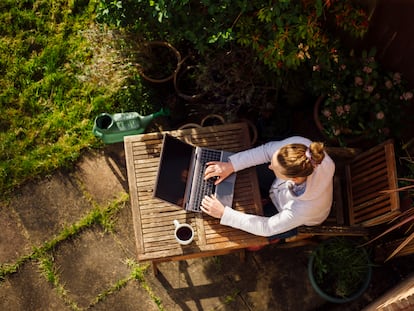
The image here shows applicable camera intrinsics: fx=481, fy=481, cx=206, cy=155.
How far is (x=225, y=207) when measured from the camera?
3115mm

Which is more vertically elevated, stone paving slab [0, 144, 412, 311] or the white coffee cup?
the white coffee cup

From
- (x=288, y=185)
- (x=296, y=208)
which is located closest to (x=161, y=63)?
(x=288, y=185)

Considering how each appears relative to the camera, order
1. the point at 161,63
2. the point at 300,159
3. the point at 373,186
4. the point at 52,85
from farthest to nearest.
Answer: the point at 52,85, the point at 161,63, the point at 373,186, the point at 300,159

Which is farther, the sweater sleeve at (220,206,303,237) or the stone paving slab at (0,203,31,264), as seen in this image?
the stone paving slab at (0,203,31,264)

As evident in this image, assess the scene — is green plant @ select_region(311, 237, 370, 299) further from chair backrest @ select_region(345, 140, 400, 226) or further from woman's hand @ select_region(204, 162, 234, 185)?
woman's hand @ select_region(204, 162, 234, 185)

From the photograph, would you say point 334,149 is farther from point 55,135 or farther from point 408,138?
point 55,135

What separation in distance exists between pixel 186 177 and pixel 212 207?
286mm

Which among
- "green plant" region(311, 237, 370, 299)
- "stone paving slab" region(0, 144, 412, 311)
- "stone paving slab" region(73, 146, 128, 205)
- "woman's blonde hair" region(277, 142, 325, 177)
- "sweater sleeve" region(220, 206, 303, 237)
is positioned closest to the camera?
"woman's blonde hair" region(277, 142, 325, 177)

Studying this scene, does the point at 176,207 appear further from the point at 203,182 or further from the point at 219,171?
the point at 219,171

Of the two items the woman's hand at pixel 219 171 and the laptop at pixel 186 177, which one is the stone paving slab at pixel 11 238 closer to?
the laptop at pixel 186 177

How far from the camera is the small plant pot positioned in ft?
13.7

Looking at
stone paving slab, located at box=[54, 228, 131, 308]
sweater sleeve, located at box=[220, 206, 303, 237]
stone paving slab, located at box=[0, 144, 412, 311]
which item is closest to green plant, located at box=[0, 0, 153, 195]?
stone paving slab, located at box=[0, 144, 412, 311]

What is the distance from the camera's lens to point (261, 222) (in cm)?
307

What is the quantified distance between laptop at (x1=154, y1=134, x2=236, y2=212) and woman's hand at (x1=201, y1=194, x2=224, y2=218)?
0.16 feet
